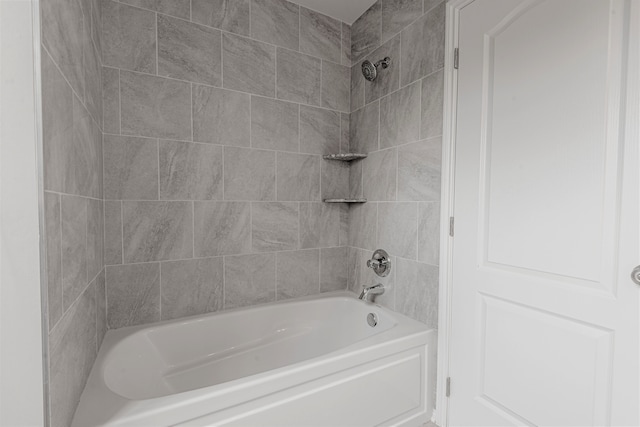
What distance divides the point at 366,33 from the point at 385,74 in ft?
1.41

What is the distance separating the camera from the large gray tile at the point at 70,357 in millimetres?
754

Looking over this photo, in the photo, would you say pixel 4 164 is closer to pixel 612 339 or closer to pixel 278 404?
pixel 278 404

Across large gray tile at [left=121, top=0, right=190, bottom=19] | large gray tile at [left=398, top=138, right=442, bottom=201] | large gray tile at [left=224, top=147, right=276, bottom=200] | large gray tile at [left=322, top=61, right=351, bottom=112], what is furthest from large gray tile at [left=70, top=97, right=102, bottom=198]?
large gray tile at [left=398, top=138, right=442, bottom=201]

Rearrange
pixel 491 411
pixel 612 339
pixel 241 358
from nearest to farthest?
1. pixel 612 339
2. pixel 491 411
3. pixel 241 358

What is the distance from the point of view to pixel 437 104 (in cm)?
156

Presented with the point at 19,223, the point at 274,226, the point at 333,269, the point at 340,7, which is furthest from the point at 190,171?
the point at 340,7

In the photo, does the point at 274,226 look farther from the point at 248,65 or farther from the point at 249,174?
the point at 248,65

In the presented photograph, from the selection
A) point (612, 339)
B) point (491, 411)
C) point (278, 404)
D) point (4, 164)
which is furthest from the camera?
point (491, 411)

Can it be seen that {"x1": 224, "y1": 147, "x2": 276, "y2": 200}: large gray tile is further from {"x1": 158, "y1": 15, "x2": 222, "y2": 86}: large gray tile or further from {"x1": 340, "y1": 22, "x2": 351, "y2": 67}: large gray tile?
{"x1": 340, "y1": 22, "x2": 351, "y2": 67}: large gray tile

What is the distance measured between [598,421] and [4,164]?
1851 mm

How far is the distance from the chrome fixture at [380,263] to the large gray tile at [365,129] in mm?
716

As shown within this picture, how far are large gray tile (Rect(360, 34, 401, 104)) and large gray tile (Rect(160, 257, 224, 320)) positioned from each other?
4.97ft

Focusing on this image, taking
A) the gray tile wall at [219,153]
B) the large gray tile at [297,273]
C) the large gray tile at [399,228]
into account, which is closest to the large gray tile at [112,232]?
the gray tile wall at [219,153]

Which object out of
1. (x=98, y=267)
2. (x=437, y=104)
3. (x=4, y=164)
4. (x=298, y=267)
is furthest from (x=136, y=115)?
(x=437, y=104)
